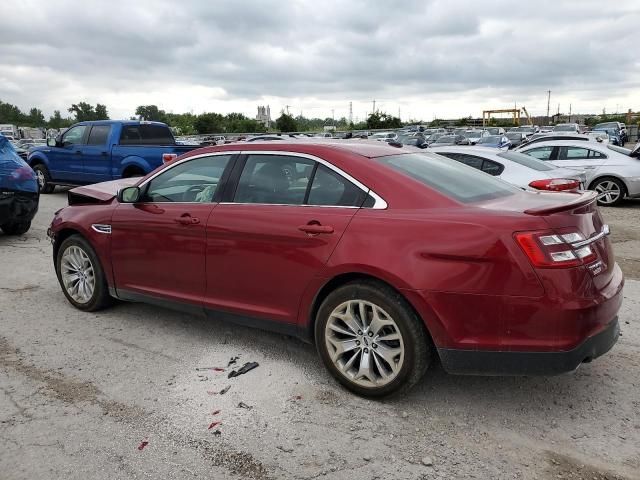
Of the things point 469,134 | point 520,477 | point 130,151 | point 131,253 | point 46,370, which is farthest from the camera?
point 469,134

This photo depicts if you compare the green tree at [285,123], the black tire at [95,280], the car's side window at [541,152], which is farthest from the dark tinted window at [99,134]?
the green tree at [285,123]

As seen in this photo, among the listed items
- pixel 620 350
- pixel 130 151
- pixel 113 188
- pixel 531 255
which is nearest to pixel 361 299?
pixel 531 255

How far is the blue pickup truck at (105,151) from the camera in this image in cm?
1209

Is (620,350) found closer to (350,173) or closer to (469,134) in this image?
(350,173)

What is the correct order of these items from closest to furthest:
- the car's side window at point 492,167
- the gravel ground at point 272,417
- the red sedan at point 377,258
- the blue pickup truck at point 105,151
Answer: the gravel ground at point 272,417 → the red sedan at point 377,258 → the car's side window at point 492,167 → the blue pickup truck at point 105,151

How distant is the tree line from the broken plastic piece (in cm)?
3722

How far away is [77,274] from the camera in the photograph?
5285 millimetres

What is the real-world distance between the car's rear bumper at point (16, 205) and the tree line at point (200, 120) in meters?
31.4

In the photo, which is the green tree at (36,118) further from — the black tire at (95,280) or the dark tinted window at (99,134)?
→ the black tire at (95,280)

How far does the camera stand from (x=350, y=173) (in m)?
3.60

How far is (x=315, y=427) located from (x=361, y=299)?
79 cm

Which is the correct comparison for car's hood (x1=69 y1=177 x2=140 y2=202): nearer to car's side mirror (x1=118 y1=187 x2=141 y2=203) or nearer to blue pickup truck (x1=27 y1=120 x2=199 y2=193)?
car's side mirror (x1=118 y1=187 x2=141 y2=203)

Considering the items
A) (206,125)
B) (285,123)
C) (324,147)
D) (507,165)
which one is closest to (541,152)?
(507,165)

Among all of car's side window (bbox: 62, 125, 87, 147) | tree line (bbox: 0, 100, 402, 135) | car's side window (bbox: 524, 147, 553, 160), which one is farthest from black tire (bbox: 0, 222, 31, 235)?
tree line (bbox: 0, 100, 402, 135)
